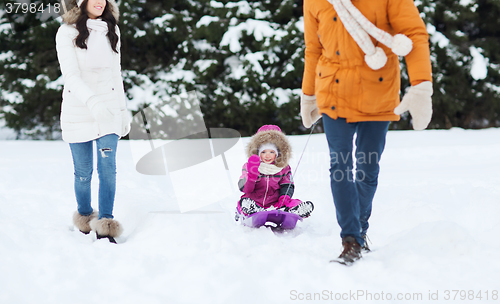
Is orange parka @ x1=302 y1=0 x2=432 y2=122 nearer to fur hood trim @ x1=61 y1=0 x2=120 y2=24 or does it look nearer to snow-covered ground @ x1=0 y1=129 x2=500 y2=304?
snow-covered ground @ x1=0 y1=129 x2=500 y2=304

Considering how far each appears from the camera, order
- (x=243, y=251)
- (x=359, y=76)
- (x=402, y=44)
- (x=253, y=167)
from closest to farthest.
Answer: (x=402, y=44) → (x=359, y=76) → (x=243, y=251) → (x=253, y=167)

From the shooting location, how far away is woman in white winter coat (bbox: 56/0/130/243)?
258cm

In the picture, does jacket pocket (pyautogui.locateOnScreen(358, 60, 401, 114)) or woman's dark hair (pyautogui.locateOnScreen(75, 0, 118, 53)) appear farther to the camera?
woman's dark hair (pyautogui.locateOnScreen(75, 0, 118, 53))

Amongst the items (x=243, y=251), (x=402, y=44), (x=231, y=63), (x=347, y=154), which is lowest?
(x=231, y=63)

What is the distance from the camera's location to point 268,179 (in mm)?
3316

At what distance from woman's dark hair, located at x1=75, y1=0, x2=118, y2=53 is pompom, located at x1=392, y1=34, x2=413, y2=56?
5.66ft

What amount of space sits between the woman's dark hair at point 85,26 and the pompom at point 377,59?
161 centimetres

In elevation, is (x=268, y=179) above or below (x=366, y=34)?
below

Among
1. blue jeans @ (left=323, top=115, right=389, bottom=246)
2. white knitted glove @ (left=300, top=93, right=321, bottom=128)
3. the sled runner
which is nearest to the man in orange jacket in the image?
blue jeans @ (left=323, top=115, right=389, bottom=246)

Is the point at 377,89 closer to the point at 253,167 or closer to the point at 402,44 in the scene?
the point at 402,44

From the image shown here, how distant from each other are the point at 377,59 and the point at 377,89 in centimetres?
15

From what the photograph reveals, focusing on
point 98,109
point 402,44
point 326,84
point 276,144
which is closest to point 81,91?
point 98,109

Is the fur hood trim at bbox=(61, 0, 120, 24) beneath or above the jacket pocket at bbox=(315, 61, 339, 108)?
above

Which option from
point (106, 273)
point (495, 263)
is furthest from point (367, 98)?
point (106, 273)
